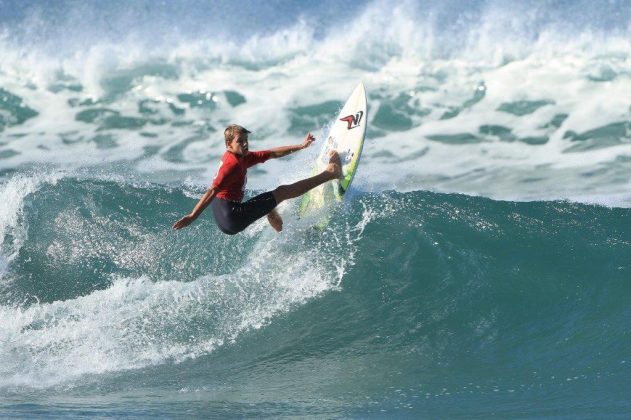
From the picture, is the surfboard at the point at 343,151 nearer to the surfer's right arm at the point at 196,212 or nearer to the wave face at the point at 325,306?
the wave face at the point at 325,306

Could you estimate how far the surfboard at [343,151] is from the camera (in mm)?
7555

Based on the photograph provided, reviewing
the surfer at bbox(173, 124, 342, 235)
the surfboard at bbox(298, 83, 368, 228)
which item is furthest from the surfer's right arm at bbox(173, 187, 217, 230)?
the surfboard at bbox(298, 83, 368, 228)

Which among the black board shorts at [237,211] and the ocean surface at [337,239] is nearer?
the ocean surface at [337,239]

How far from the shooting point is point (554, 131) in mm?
12836

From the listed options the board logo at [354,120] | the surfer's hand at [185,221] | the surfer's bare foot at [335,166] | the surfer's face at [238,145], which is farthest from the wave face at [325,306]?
the surfer's face at [238,145]

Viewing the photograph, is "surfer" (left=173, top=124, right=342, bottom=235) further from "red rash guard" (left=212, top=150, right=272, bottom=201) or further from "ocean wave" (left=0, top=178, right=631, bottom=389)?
"ocean wave" (left=0, top=178, right=631, bottom=389)

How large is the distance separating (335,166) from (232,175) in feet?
4.20

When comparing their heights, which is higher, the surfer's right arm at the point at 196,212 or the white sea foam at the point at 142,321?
the surfer's right arm at the point at 196,212

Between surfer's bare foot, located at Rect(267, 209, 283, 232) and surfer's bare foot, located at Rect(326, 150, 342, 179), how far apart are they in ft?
2.03

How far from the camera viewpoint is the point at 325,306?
7312 millimetres

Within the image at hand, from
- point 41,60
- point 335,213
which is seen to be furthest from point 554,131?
point 41,60

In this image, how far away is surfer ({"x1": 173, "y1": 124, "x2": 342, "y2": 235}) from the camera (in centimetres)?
649

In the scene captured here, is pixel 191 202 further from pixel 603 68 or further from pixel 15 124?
pixel 603 68

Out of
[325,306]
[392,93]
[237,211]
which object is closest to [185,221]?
[237,211]
